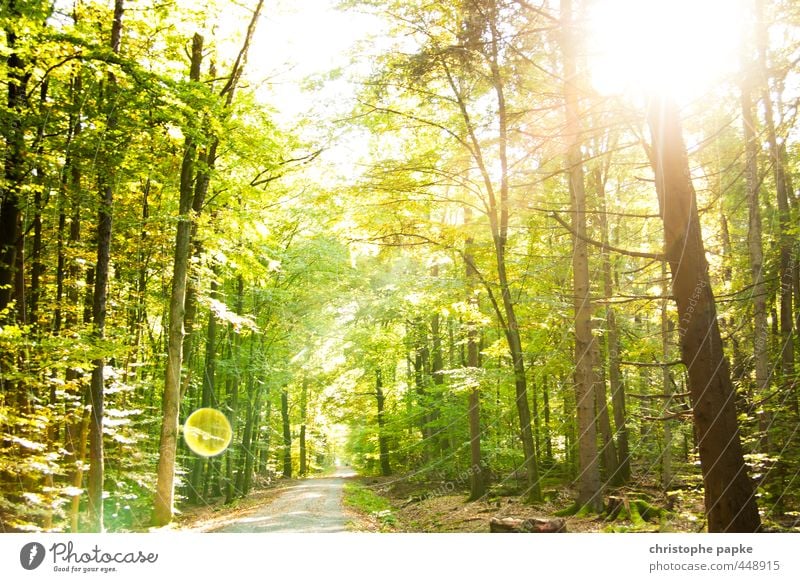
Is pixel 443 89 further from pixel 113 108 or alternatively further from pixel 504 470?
pixel 504 470

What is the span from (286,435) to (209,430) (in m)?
2.91

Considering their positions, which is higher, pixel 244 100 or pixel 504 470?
pixel 244 100

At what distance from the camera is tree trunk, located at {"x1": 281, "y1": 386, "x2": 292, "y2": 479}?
13664mm

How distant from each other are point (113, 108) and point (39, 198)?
171 centimetres

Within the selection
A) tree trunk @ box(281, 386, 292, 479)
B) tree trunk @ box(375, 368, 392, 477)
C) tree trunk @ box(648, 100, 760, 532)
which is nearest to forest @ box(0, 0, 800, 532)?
tree trunk @ box(648, 100, 760, 532)

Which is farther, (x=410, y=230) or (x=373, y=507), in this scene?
(x=373, y=507)

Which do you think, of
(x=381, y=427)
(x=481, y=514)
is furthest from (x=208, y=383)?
(x=481, y=514)

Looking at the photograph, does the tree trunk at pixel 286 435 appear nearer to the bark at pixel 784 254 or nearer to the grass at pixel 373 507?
the grass at pixel 373 507

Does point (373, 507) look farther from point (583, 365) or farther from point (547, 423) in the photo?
point (547, 423)

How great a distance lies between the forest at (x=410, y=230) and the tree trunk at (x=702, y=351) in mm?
14

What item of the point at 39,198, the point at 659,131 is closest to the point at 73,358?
the point at 39,198

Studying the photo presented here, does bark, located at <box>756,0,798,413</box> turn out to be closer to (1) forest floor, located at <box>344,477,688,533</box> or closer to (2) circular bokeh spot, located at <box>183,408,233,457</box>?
(1) forest floor, located at <box>344,477,688,533</box>

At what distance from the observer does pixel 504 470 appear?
12.4m

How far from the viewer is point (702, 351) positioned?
119 inches
